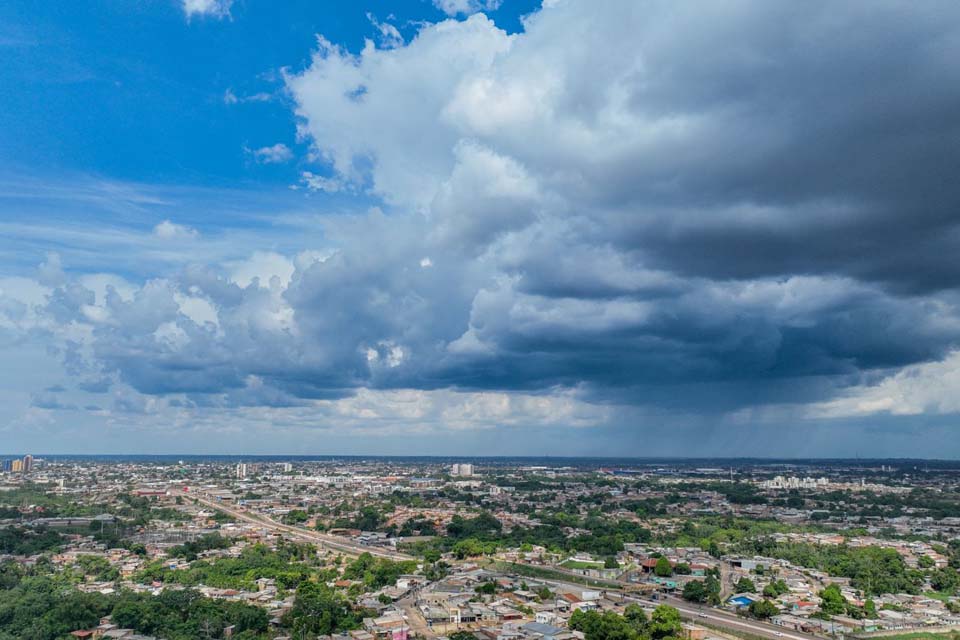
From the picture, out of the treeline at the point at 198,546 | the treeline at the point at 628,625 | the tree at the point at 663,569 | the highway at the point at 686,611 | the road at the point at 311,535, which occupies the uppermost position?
the treeline at the point at 628,625

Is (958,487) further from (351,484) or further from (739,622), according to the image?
(739,622)

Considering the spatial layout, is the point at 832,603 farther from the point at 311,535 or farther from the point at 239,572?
the point at 311,535

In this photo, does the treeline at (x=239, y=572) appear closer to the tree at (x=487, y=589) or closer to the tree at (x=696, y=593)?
the tree at (x=487, y=589)

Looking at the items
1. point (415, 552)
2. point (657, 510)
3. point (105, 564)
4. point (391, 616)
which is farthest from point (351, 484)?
point (391, 616)

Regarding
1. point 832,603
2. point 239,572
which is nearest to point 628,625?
point 832,603

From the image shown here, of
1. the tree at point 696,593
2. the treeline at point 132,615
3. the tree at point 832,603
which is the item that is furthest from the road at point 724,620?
the treeline at point 132,615

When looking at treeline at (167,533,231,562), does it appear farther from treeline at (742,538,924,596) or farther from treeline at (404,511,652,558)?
treeline at (742,538,924,596)
